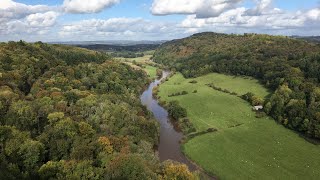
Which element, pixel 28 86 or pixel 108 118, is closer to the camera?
pixel 108 118

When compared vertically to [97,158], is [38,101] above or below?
above

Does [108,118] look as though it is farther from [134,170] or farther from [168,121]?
[168,121]

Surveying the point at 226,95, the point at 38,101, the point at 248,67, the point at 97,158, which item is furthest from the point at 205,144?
the point at 248,67

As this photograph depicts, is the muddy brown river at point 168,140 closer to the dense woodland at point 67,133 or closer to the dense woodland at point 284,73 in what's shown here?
the dense woodland at point 67,133

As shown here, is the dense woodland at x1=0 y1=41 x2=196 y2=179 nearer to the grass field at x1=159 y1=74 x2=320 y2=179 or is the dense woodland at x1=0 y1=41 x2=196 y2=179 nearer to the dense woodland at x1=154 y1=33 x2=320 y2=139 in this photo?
the grass field at x1=159 y1=74 x2=320 y2=179

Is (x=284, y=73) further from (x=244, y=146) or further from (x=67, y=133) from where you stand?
(x=67, y=133)

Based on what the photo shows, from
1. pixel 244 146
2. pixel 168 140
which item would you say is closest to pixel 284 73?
pixel 244 146

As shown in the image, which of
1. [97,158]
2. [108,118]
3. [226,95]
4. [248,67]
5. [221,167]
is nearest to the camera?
[97,158]
